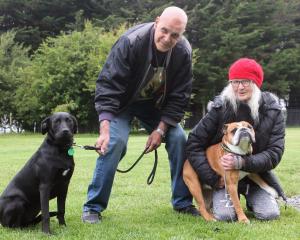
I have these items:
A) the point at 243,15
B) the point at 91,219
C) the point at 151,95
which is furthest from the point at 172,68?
the point at 243,15

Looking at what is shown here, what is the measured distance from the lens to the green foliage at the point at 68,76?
31.5 metres

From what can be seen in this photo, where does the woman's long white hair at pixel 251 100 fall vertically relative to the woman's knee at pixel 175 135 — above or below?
above

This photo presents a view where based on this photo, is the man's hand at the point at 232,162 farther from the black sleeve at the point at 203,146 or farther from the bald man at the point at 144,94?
the bald man at the point at 144,94

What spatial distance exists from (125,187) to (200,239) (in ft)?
12.0

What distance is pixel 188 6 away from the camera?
144ft

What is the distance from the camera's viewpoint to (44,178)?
192 inches

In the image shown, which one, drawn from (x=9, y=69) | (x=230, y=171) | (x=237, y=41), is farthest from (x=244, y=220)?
(x=237, y=41)

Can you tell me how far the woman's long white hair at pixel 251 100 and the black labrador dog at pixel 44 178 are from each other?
175cm

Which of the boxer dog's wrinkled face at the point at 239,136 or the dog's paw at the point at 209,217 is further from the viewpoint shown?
the dog's paw at the point at 209,217

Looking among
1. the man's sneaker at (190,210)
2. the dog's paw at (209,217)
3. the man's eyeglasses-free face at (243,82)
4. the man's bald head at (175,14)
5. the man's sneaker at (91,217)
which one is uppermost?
the man's bald head at (175,14)

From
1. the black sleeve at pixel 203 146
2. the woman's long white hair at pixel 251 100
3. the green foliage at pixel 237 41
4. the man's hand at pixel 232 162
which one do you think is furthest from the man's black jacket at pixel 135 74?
the green foliage at pixel 237 41

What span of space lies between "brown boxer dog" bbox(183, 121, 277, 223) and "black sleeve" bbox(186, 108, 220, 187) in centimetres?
8

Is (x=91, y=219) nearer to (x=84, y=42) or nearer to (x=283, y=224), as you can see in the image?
(x=283, y=224)

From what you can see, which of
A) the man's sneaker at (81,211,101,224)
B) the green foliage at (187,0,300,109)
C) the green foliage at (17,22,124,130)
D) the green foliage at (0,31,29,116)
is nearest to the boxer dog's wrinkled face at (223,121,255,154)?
the man's sneaker at (81,211,101,224)
